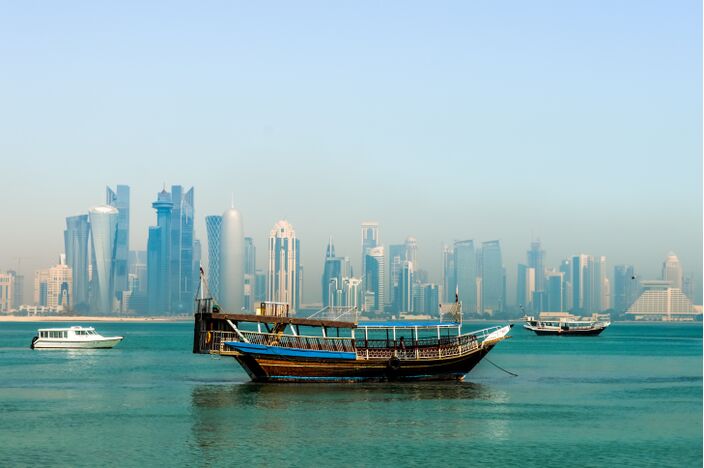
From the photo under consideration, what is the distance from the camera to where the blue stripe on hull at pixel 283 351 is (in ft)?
230

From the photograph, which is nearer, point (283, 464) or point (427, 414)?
point (283, 464)

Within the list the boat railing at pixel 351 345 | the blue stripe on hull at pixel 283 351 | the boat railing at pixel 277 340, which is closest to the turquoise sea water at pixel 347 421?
the blue stripe on hull at pixel 283 351

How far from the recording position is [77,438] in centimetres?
5028

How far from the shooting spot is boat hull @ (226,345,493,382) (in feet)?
234

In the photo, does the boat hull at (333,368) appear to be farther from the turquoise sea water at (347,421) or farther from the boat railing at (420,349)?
the turquoise sea water at (347,421)

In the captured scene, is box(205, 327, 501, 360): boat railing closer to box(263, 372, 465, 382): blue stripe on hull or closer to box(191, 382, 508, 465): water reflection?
box(263, 372, 465, 382): blue stripe on hull

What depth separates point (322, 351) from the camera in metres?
71.5

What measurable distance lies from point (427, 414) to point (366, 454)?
41.5ft

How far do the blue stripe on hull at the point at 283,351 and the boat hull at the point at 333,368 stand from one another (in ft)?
0.68

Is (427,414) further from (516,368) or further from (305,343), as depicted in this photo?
(516,368)

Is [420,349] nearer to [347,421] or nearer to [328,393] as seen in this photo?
[328,393]

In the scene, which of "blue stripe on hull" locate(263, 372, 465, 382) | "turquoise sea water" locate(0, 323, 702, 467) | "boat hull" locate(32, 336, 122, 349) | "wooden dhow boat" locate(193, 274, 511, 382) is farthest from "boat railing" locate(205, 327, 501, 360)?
"boat hull" locate(32, 336, 122, 349)

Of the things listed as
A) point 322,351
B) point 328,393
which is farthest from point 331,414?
point 322,351

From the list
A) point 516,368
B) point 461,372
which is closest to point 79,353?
point 516,368
